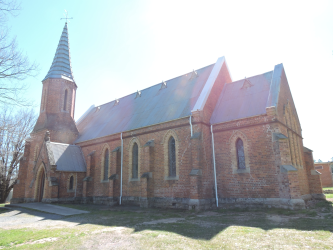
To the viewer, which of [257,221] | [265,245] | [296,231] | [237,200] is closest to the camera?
[265,245]

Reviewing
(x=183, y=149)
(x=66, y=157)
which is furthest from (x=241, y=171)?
(x=66, y=157)

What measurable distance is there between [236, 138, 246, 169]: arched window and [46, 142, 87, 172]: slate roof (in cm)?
1527

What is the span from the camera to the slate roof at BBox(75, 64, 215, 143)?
19.4 metres

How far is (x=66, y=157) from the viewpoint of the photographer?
23516 mm

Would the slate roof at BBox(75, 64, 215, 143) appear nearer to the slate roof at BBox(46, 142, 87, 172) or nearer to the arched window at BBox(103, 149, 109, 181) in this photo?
the slate roof at BBox(46, 142, 87, 172)

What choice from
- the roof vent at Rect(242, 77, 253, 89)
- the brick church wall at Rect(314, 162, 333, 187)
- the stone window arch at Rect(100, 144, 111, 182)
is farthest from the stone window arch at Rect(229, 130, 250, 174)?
the brick church wall at Rect(314, 162, 333, 187)

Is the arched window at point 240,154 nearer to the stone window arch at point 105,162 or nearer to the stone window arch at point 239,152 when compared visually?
the stone window arch at point 239,152

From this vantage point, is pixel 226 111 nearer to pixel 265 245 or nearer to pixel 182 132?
pixel 182 132

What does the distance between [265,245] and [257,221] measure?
154 inches

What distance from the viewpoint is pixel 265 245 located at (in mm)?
7117

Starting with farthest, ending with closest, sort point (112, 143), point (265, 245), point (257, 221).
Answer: point (112, 143) → point (257, 221) → point (265, 245)

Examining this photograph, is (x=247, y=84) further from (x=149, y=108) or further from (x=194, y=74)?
(x=149, y=108)

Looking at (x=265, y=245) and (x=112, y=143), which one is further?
(x=112, y=143)

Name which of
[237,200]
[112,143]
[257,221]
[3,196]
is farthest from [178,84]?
→ [3,196]
